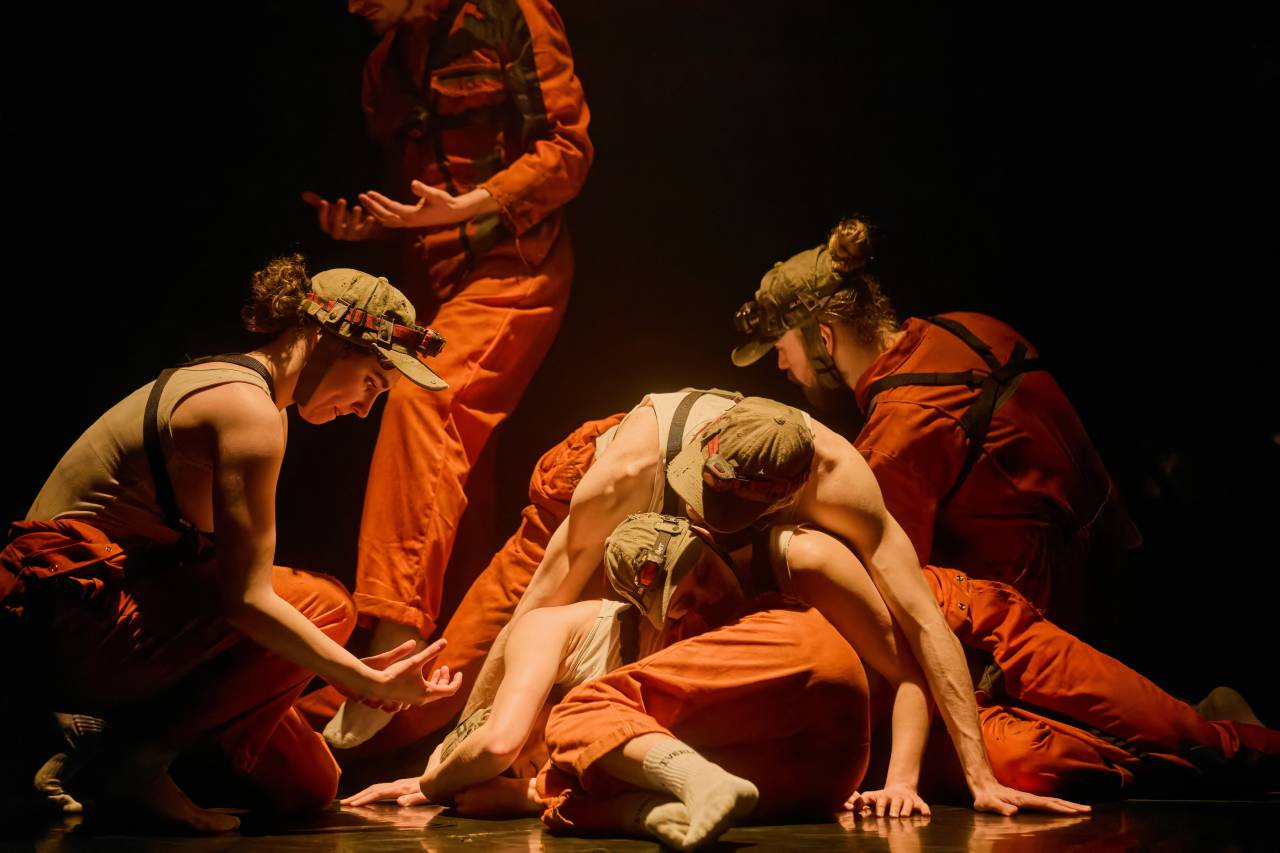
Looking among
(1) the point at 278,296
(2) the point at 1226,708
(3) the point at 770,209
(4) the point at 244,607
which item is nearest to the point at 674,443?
(1) the point at 278,296

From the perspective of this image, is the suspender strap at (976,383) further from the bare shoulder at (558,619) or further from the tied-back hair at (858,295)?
the bare shoulder at (558,619)

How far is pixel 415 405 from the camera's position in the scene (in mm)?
4441

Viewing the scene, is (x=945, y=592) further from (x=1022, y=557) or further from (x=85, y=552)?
(x=85, y=552)

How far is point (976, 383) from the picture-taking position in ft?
14.5

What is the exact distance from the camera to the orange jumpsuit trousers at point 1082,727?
12.2ft

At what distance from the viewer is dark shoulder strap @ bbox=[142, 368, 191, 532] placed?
10.5ft

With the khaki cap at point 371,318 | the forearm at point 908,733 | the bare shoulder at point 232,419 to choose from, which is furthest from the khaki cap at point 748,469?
the bare shoulder at point 232,419

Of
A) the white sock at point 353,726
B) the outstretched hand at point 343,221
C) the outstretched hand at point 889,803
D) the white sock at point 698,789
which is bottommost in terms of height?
the outstretched hand at point 889,803

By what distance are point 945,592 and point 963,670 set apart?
39 cm

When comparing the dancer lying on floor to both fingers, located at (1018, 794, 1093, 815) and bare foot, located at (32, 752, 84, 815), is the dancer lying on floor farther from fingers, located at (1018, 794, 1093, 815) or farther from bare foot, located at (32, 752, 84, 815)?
bare foot, located at (32, 752, 84, 815)

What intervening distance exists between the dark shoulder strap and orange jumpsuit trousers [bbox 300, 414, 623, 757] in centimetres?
124

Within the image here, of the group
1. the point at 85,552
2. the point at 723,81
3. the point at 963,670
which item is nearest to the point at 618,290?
the point at 723,81

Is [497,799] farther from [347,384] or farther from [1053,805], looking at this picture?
[1053,805]

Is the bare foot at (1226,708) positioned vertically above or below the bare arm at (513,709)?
below
